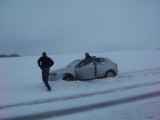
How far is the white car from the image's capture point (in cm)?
1903

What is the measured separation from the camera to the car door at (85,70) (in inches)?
772

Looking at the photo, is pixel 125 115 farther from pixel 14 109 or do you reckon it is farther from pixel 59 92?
pixel 59 92

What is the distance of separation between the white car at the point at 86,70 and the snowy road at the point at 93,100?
3.38 ft

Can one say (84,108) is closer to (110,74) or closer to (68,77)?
(68,77)

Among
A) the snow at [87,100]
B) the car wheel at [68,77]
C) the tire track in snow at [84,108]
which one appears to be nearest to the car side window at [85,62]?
the car wheel at [68,77]

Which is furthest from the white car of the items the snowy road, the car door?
the snowy road

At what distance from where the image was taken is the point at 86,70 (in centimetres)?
1988

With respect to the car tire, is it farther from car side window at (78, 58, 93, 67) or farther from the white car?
car side window at (78, 58, 93, 67)

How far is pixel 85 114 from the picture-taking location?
423 inches

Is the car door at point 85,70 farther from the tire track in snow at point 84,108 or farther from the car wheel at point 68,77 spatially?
the tire track in snow at point 84,108

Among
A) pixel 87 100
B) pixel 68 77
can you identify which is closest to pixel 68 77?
pixel 68 77

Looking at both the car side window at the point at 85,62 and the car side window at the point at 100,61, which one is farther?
the car side window at the point at 100,61

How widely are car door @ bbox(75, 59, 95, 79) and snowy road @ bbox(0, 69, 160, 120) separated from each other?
91cm

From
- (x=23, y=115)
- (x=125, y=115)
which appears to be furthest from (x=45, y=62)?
(x=125, y=115)
